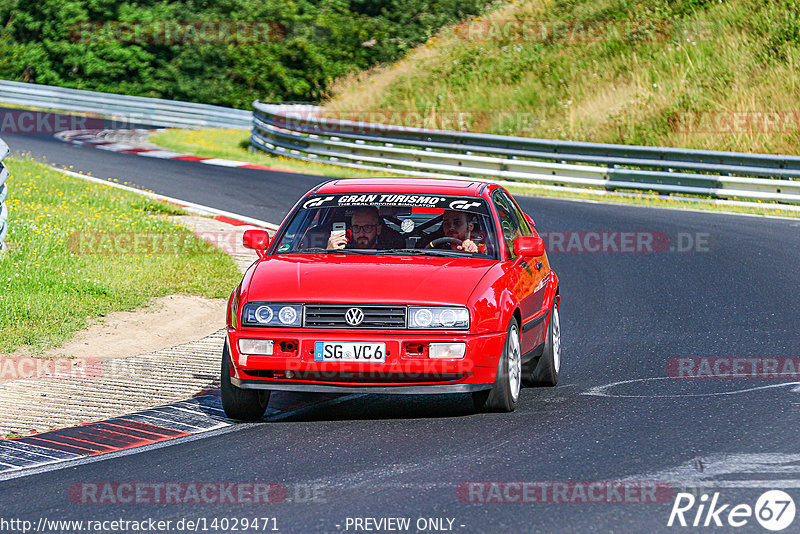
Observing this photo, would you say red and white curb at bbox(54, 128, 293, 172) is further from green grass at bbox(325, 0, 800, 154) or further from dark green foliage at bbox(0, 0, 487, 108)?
dark green foliage at bbox(0, 0, 487, 108)

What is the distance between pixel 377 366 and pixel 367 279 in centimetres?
62

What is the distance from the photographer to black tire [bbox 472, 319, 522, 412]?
24.4ft

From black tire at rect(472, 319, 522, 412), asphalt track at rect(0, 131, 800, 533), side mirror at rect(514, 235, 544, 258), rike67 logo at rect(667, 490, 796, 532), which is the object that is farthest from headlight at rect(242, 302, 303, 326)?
rike67 logo at rect(667, 490, 796, 532)

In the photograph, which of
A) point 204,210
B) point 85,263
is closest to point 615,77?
point 204,210

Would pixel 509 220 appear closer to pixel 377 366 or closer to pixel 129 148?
pixel 377 366

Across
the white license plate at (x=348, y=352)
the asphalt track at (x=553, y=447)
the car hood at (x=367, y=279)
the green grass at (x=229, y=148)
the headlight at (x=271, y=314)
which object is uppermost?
the car hood at (x=367, y=279)

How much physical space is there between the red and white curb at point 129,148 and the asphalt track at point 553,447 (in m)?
17.1

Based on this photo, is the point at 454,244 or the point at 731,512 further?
the point at 454,244

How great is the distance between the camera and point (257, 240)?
331 inches

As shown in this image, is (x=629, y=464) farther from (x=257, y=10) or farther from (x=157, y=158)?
(x=257, y=10)

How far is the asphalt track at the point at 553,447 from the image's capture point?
5574 mm

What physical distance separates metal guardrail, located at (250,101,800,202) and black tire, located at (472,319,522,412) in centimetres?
1429

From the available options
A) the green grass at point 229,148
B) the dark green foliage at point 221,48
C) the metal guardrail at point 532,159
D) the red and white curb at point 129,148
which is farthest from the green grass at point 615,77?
the dark green foliage at point 221,48

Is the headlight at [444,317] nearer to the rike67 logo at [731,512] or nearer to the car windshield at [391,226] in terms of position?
the car windshield at [391,226]
